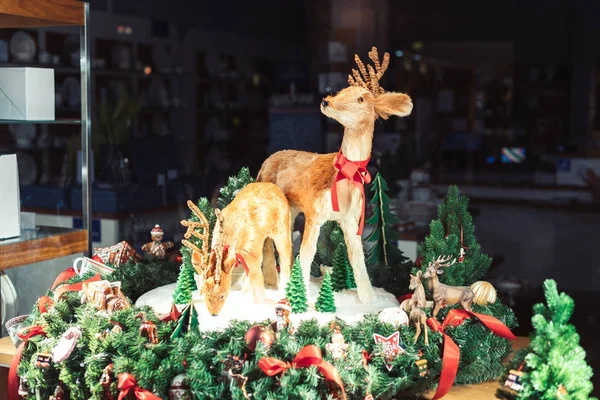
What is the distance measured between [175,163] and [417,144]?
1.48 metres

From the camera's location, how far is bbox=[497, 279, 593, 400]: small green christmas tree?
1.39m

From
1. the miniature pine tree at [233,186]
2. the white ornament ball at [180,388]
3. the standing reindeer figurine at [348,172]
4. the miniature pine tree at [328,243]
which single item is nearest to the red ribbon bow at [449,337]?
the standing reindeer figurine at [348,172]

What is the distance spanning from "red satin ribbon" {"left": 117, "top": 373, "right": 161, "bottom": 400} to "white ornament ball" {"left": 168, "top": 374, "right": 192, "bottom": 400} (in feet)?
0.10

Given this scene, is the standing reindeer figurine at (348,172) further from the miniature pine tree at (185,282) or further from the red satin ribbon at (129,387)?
the red satin ribbon at (129,387)

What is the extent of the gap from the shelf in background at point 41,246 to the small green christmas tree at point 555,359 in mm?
1895

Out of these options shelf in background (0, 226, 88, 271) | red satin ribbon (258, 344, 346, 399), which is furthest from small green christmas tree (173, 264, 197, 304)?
shelf in background (0, 226, 88, 271)

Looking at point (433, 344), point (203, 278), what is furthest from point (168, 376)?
point (433, 344)

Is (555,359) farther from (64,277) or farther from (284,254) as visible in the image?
(64,277)

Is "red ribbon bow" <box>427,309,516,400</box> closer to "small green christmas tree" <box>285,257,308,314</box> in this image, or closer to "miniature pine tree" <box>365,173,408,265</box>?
"small green christmas tree" <box>285,257,308,314</box>

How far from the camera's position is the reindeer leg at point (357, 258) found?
1.90 metres

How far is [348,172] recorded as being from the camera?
72.7 inches

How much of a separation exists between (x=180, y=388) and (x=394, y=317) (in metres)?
0.47

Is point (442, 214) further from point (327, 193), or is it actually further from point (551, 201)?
point (551, 201)

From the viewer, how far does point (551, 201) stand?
13.5 ft
